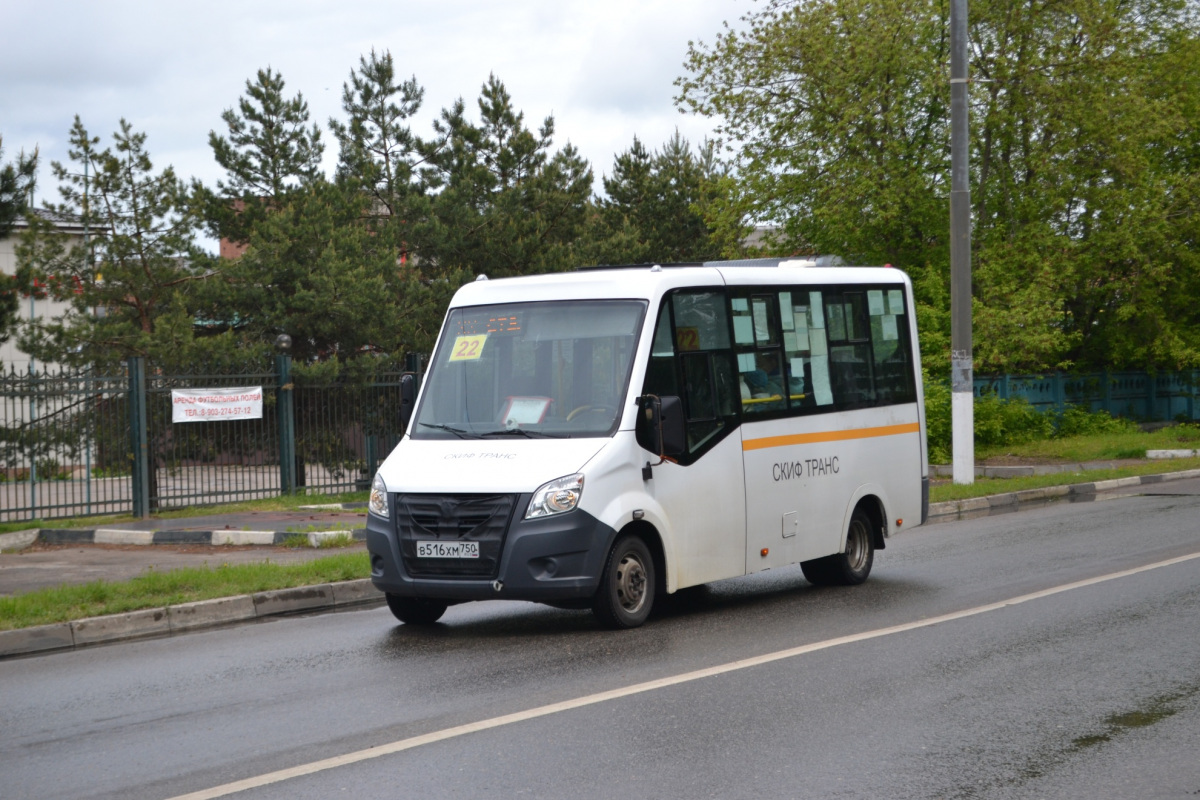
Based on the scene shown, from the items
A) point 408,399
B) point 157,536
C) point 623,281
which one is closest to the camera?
point 623,281

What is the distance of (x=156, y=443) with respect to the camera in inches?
741

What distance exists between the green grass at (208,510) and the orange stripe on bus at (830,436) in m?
9.98

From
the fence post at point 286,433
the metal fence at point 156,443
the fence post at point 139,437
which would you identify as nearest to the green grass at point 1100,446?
the metal fence at point 156,443

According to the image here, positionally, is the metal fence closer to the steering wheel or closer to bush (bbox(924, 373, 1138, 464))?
bush (bbox(924, 373, 1138, 464))

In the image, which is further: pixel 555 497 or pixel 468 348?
pixel 468 348

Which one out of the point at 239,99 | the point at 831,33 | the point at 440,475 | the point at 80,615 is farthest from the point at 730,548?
the point at 239,99

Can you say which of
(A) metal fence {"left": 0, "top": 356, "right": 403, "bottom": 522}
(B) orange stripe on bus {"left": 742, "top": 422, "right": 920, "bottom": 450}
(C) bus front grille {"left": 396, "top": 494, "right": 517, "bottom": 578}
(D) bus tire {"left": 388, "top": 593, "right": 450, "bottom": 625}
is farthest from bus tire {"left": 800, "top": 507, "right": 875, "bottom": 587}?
(A) metal fence {"left": 0, "top": 356, "right": 403, "bottom": 522}

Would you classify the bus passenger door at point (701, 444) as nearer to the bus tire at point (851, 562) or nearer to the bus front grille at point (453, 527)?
the bus front grille at point (453, 527)

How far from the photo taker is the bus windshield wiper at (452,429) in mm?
9320

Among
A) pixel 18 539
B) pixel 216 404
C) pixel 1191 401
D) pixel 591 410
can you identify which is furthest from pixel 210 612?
pixel 1191 401

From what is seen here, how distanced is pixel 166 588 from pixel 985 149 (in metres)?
24.1

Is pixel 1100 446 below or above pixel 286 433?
below

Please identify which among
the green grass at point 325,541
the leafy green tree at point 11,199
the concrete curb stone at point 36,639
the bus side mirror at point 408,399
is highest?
the leafy green tree at point 11,199

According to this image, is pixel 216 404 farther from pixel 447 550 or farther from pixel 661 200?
pixel 661 200
